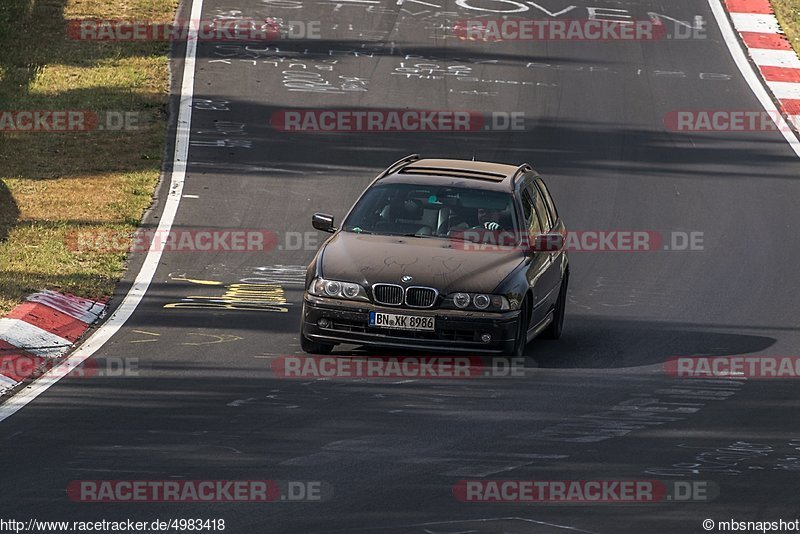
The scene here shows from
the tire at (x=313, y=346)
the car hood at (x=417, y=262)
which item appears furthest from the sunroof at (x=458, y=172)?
the tire at (x=313, y=346)

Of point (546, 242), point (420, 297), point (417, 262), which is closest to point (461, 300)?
point (420, 297)

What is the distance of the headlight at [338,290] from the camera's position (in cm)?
1233

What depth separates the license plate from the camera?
40.1 feet

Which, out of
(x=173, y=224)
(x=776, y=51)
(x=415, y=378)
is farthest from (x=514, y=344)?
(x=776, y=51)

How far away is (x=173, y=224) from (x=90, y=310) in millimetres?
4071

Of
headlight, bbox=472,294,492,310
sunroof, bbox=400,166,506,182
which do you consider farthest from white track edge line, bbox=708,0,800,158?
headlight, bbox=472,294,492,310

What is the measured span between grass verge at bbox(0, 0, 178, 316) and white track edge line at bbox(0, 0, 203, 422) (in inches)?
11.2

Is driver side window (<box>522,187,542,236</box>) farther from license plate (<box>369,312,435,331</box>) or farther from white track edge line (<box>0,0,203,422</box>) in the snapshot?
white track edge line (<box>0,0,203,422</box>)

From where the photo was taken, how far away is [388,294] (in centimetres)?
1230

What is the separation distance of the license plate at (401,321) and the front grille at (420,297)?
4.3 inches

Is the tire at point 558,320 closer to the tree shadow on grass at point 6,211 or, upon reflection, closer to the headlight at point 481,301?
the headlight at point 481,301

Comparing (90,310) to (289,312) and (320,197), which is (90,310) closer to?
(289,312)

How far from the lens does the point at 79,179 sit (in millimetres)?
20031

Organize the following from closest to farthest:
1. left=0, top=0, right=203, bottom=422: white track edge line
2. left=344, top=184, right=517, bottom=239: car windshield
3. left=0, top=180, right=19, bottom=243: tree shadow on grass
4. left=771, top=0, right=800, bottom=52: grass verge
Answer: left=0, top=0, right=203, bottom=422: white track edge line, left=344, top=184, right=517, bottom=239: car windshield, left=0, top=180, right=19, bottom=243: tree shadow on grass, left=771, top=0, right=800, bottom=52: grass verge
